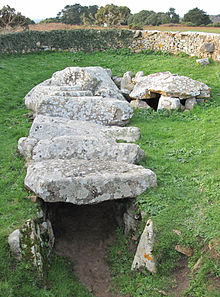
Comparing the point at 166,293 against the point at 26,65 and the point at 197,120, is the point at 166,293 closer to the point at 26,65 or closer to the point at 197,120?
the point at 197,120

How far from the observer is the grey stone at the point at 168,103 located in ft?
45.2

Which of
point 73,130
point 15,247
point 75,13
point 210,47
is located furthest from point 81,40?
point 75,13

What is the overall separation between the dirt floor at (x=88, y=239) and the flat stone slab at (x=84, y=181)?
4.79 ft

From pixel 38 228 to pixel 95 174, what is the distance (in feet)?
6.20

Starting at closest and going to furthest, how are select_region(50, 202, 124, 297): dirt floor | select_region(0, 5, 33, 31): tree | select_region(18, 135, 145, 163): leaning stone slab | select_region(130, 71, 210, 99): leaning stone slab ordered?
1. select_region(50, 202, 124, 297): dirt floor
2. select_region(18, 135, 145, 163): leaning stone slab
3. select_region(130, 71, 210, 99): leaning stone slab
4. select_region(0, 5, 33, 31): tree

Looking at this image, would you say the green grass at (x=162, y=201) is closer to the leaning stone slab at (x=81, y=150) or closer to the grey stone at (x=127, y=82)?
the leaning stone slab at (x=81, y=150)

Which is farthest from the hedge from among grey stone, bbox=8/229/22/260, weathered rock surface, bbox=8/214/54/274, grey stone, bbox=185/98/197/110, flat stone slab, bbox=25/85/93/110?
grey stone, bbox=8/229/22/260

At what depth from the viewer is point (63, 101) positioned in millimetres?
12469

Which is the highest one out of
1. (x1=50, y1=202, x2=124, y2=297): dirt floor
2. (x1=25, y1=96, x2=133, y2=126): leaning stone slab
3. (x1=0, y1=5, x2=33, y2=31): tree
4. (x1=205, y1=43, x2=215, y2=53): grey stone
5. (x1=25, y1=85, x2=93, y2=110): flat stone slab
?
(x1=0, y1=5, x2=33, y2=31): tree

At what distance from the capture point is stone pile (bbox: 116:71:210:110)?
13.9 meters

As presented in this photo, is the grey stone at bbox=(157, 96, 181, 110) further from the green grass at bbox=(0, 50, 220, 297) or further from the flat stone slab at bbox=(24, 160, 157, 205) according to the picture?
the flat stone slab at bbox=(24, 160, 157, 205)

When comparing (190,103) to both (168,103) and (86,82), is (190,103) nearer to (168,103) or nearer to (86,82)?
(168,103)

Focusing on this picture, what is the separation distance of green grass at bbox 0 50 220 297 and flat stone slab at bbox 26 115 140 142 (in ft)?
2.22

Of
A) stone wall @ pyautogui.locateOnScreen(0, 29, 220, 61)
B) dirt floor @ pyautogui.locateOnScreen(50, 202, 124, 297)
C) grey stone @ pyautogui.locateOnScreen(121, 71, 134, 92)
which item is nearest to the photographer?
dirt floor @ pyautogui.locateOnScreen(50, 202, 124, 297)
